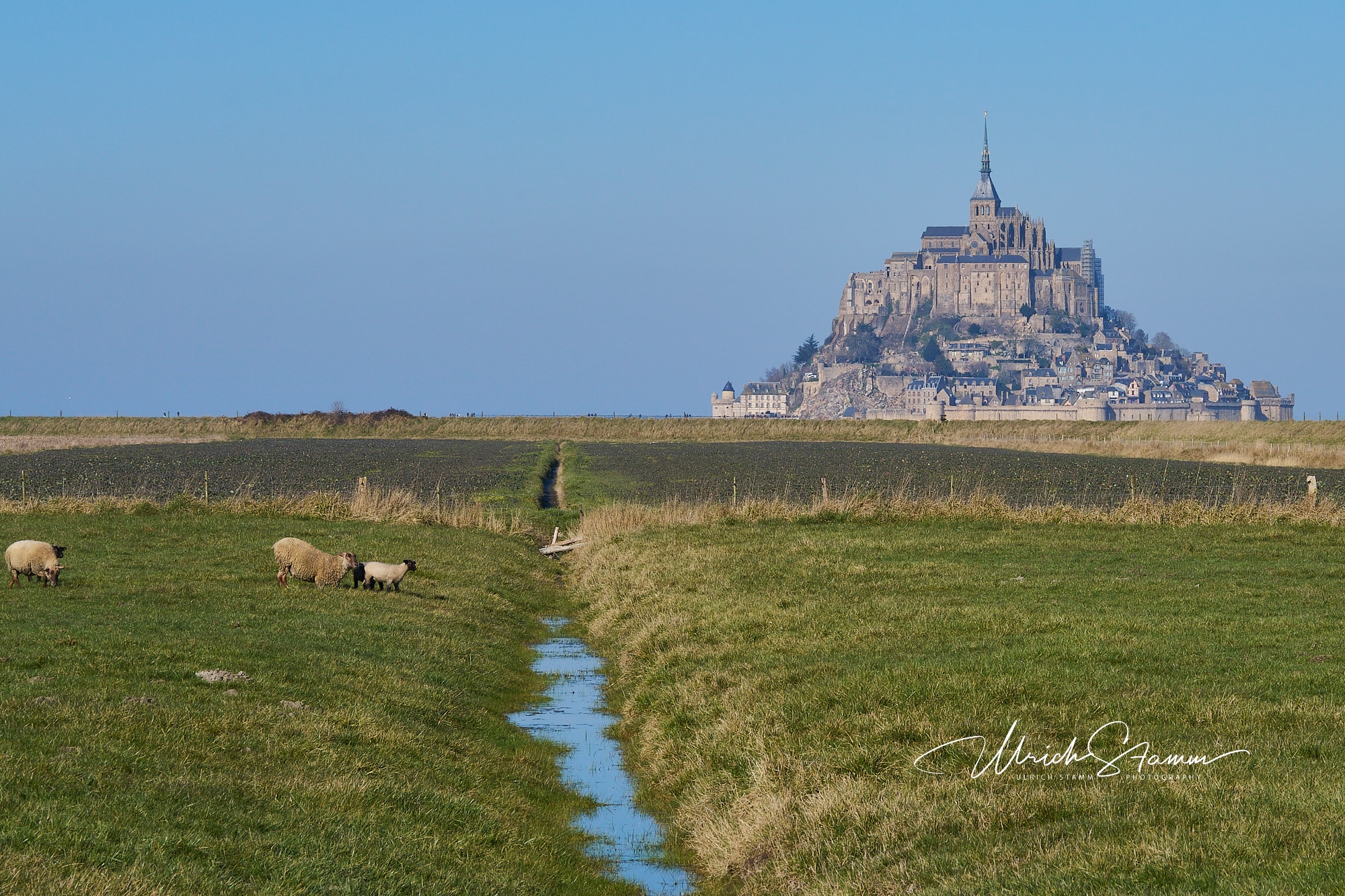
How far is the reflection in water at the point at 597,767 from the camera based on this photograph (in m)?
12.6

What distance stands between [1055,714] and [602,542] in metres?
22.5

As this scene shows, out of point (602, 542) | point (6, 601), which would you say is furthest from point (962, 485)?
point (6, 601)

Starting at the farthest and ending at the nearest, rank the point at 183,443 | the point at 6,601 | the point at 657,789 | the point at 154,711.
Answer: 1. the point at 183,443
2. the point at 6,601
3. the point at 657,789
4. the point at 154,711

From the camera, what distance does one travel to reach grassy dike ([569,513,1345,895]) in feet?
30.6

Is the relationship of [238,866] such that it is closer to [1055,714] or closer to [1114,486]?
[1055,714]

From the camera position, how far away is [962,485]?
53688 mm

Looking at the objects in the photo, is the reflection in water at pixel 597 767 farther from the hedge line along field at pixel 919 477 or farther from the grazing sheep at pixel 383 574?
the hedge line along field at pixel 919 477

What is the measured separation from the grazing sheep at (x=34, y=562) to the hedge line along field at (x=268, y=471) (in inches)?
791

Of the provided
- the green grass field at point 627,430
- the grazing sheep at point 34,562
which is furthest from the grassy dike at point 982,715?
the green grass field at point 627,430

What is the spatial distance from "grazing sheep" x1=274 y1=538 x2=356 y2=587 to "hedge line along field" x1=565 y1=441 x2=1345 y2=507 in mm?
16493
